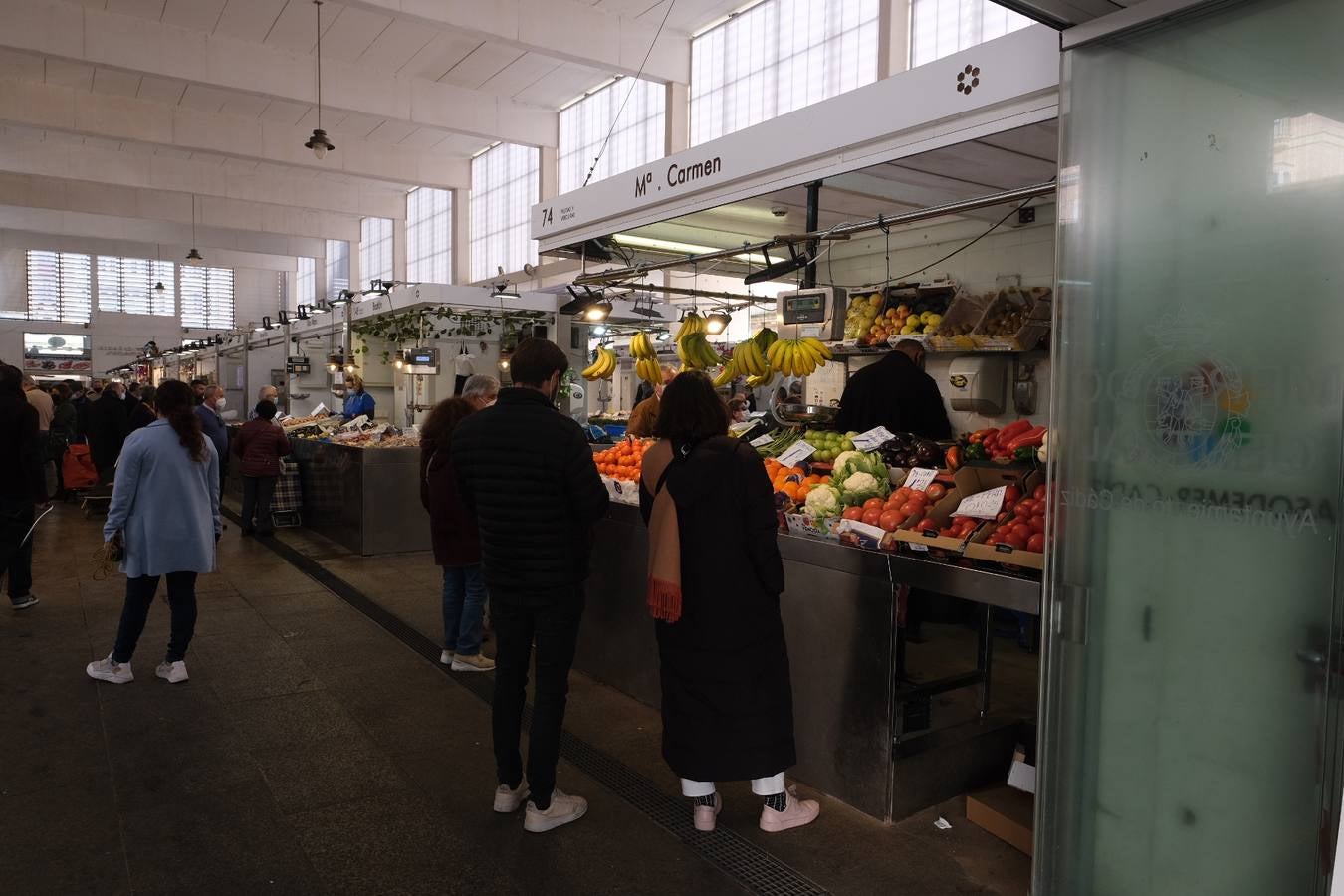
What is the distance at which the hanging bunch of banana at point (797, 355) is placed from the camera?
5.34 meters

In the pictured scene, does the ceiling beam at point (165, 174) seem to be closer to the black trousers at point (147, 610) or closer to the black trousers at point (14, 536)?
the black trousers at point (14, 536)

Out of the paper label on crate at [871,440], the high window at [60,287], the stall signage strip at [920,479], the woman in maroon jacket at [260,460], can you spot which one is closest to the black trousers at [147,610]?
the paper label on crate at [871,440]

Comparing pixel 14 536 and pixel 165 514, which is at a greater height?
pixel 165 514

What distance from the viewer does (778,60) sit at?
37.2 ft

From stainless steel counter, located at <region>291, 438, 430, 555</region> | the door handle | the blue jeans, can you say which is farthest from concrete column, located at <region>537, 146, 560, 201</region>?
the door handle

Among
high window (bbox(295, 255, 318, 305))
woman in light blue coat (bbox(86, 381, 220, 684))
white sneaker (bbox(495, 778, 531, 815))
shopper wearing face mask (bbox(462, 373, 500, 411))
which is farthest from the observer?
high window (bbox(295, 255, 318, 305))

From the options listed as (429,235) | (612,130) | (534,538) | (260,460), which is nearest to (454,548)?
(534,538)

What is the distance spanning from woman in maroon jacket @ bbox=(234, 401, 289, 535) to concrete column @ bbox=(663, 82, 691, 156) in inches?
253

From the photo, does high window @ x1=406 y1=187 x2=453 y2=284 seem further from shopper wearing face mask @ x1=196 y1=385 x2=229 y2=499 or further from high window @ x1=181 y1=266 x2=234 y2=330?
high window @ x1=181 y1=266 x2=234 y2=330

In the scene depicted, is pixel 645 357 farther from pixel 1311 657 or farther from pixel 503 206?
pixel 503 206

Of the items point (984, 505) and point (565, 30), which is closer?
point (984, 505)

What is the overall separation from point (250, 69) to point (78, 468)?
18.5 feet

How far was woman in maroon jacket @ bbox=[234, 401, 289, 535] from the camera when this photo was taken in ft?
31.7

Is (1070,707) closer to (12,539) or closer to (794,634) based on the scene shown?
(794,634)
